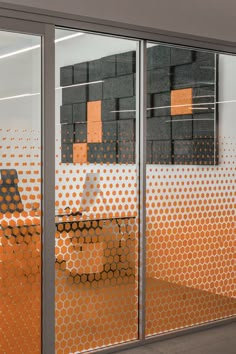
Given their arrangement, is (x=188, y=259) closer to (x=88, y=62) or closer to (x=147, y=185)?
(x=147, y=185)

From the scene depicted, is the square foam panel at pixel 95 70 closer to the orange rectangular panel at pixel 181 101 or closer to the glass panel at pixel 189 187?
the glass panel at pixel 189 187

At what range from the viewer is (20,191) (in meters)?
3.97

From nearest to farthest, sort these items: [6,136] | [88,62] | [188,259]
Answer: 1. [6,136]
2. [88,62]
3. [188,259]

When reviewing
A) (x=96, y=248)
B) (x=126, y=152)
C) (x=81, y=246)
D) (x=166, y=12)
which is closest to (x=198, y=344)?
(x=96, y=248)

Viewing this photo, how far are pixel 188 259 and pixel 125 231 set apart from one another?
2.36ft

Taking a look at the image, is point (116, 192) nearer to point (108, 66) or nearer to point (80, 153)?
point (80, 153)

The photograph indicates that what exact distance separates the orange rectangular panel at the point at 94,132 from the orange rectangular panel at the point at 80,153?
0.24 ft

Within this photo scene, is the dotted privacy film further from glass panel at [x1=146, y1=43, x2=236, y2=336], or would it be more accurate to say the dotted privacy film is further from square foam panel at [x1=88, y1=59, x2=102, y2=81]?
glass panel at [x1=146, y1=43, x2=236, y2=336]

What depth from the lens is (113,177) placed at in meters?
4.44

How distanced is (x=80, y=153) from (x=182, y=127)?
39.9 inches

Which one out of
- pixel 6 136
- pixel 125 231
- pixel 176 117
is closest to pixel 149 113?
pixel 176 117

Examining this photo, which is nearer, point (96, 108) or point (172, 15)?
point (96, 108)

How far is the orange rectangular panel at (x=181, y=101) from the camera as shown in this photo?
4766 mm

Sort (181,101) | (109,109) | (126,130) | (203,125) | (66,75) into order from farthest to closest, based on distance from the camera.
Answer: (203,125) → (181,101) → (126,130) → (109,109) → (66,75)
